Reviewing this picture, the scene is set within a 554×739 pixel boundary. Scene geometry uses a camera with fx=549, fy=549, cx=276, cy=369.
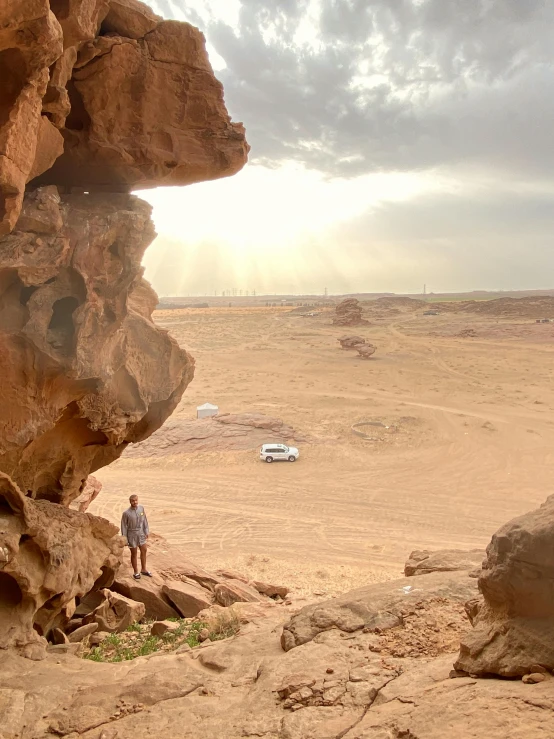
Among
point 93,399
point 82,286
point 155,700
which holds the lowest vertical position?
point 155,700

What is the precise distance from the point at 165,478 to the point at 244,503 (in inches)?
153

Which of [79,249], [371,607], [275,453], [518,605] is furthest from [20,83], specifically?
[275,453]

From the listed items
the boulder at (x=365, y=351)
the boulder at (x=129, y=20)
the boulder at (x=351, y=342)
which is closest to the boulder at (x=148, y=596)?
the boulder at (x=129, y=20)

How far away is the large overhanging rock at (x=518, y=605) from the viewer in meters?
4.61

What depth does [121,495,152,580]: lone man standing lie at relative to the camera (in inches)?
406

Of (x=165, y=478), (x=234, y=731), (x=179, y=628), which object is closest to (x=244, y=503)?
(x=165, y=478)

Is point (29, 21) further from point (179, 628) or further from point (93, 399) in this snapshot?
point (179, 628)

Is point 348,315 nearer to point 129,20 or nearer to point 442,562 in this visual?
point 442,562

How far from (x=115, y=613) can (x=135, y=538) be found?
1462 millimetres

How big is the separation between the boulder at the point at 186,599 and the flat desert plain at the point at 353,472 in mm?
2726

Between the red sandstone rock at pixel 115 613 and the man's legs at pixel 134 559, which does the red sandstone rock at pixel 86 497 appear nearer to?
the man's legs at pixel 134 559

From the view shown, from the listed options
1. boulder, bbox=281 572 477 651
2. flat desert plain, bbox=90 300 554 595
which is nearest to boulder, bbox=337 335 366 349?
flat desert plain, bbox=90 300 554 595

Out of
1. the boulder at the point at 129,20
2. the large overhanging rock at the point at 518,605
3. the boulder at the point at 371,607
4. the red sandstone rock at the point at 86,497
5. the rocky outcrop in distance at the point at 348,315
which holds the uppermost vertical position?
the boulder at the point at 129,20

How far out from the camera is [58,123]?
6.90m
